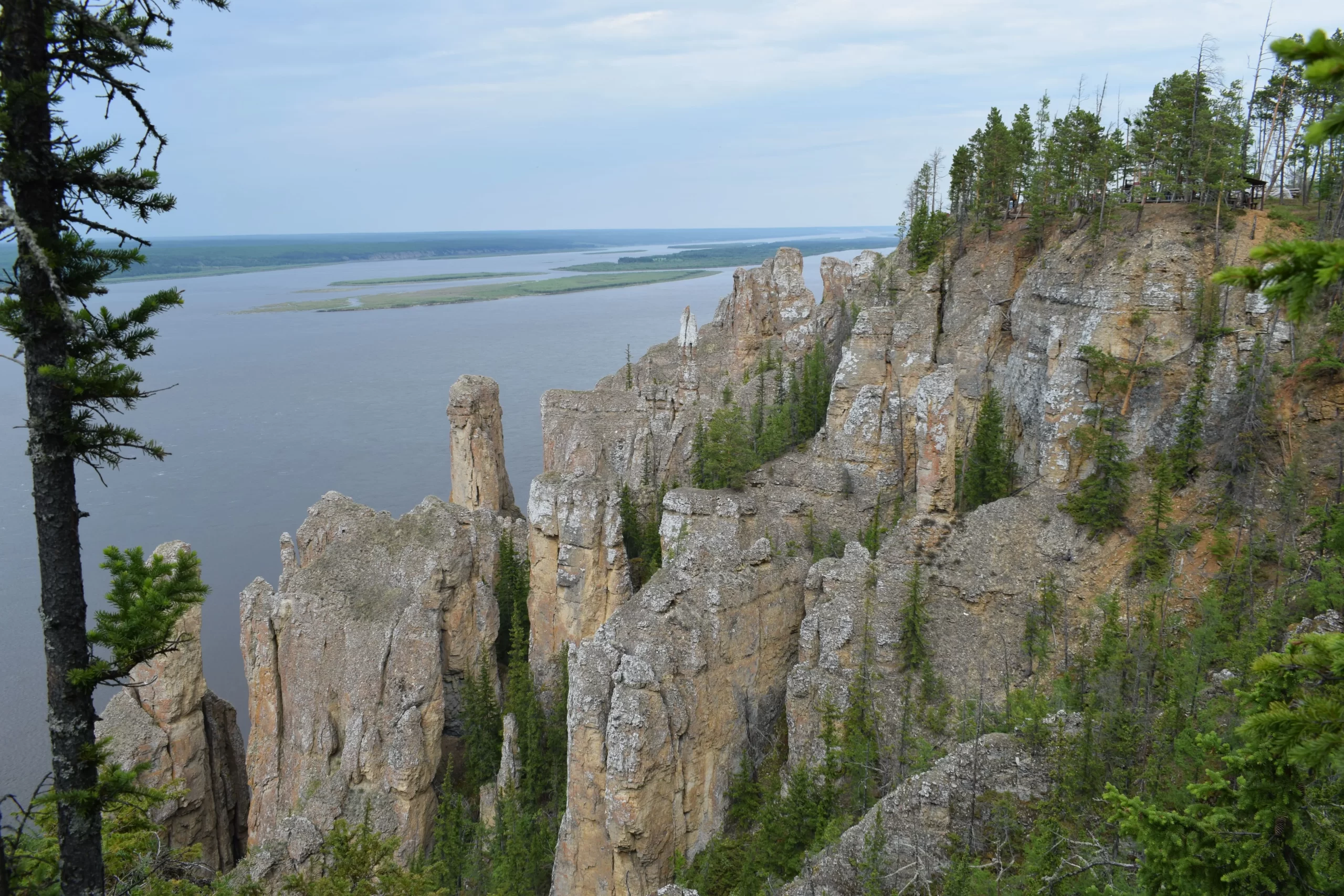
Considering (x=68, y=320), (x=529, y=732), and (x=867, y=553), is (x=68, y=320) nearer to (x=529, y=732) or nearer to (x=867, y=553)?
(x=867, y=553)

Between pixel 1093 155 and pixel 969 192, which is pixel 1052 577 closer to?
pixel 1093 155

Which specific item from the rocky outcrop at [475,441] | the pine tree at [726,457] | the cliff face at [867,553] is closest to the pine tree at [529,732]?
the cliff face at [867,553]

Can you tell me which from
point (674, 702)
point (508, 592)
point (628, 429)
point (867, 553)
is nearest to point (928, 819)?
point (674, 702)

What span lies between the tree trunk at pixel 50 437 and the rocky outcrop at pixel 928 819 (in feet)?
45.8

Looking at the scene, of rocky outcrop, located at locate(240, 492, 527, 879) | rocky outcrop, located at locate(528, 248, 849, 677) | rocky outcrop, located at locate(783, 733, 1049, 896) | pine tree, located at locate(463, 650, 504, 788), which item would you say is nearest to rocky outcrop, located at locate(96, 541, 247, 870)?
rocky outcrop, located at locate(240, 492, 527, 879)

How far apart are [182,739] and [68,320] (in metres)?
35.9

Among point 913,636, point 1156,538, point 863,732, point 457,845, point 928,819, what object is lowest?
point 457,845

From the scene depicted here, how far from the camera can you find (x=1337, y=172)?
38906 mm

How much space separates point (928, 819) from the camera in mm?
20156

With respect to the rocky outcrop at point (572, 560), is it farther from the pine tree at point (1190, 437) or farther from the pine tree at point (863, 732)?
the pine tree at point (1190, 437)

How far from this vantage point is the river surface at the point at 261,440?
64.7 m

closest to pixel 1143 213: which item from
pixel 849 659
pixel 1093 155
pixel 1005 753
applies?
pixel 1093 155

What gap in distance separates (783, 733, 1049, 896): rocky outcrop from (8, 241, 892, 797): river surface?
45.4 m

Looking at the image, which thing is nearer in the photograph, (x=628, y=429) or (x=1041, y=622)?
(x=1041, y=622)
